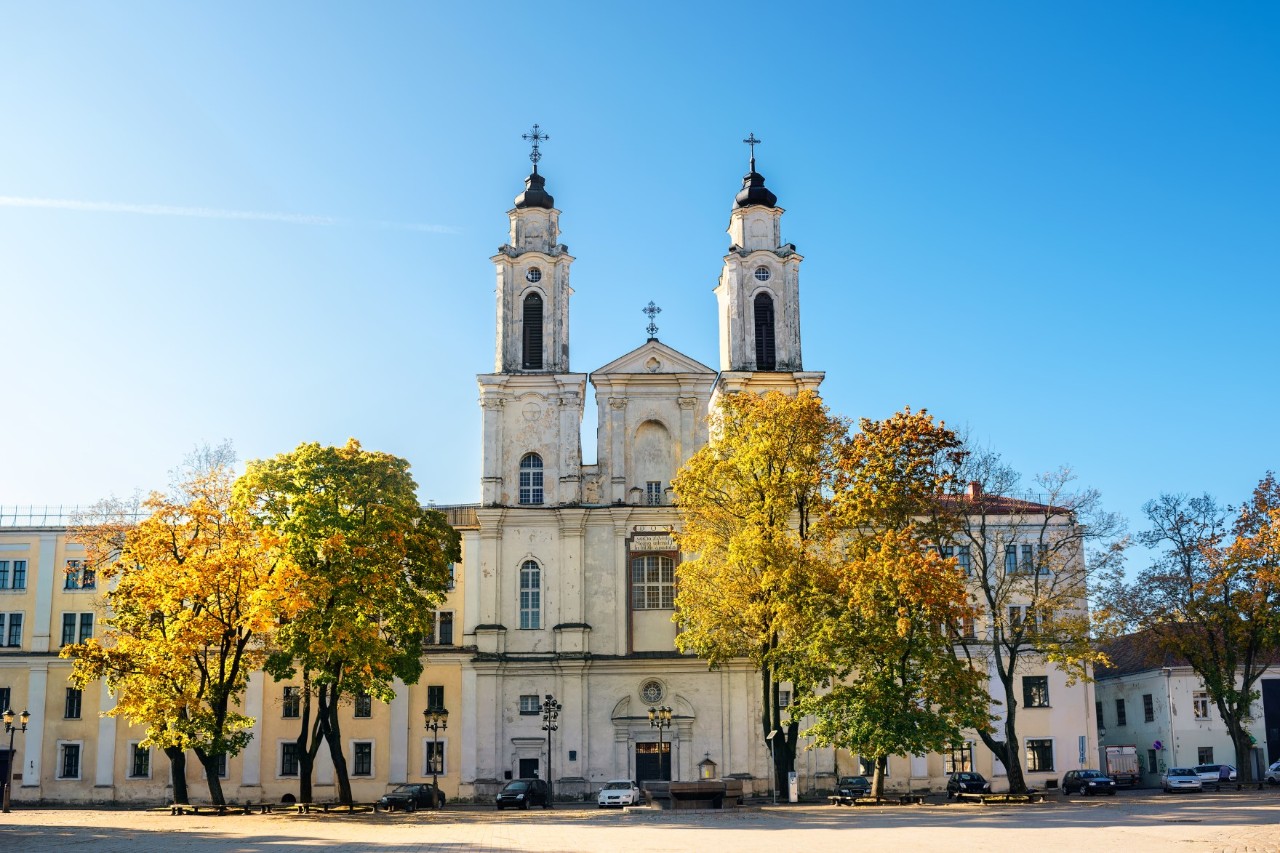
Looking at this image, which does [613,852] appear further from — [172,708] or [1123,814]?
[172,708]

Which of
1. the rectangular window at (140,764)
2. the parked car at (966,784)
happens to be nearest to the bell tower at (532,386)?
the rectangular window at (140,764)

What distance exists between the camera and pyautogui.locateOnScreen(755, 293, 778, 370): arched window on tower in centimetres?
5719

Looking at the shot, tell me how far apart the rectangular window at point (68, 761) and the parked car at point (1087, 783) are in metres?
40.2

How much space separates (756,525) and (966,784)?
13.4m

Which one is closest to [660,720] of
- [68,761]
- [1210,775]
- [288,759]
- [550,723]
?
[550,723]

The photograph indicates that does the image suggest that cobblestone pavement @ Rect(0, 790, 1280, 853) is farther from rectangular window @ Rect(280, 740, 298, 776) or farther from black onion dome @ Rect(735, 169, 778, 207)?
black onion dome @ Rect(735, 169, 778, 207)

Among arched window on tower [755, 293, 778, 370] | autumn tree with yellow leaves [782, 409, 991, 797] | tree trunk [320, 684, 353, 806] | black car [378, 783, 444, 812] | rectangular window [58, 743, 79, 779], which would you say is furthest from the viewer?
arched window on tower [755, 293, 778, 370]

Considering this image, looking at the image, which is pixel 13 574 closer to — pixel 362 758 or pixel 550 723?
pixel 362 758

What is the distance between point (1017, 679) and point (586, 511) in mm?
19911

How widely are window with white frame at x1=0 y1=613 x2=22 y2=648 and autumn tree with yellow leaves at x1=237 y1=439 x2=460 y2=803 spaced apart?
61.0ft

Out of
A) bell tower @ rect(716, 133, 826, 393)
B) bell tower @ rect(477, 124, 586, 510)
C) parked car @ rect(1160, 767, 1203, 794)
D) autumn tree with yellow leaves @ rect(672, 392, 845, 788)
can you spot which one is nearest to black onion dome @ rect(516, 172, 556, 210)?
bell tower @ rect(477, 124, 586, 510)

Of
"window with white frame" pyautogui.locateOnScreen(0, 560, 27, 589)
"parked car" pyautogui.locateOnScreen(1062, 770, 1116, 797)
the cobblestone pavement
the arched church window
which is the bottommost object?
"parked car" pyautogui.locateOnScreen(1062, 770, 1116, 797)

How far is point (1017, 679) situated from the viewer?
54.9 meters

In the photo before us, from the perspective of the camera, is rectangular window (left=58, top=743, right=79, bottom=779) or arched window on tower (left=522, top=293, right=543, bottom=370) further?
arched window on tower (left=522, top=293, right=543, bottom=370)
